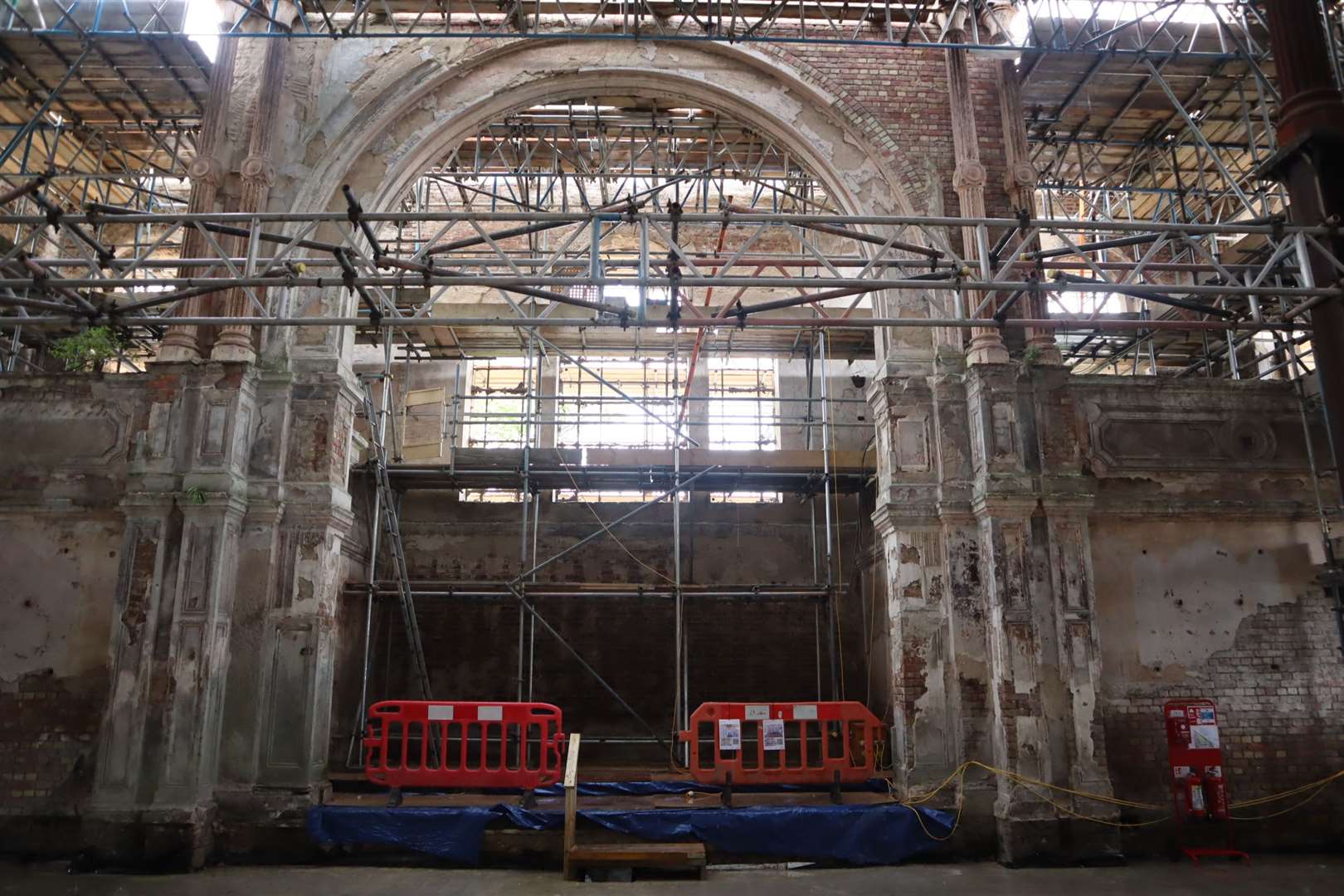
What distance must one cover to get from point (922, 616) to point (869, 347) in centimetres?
746

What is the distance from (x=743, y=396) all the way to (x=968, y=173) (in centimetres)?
748

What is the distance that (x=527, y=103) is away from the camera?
40.0 feet

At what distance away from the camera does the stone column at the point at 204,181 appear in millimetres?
10375

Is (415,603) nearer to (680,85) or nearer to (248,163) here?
(248,163)

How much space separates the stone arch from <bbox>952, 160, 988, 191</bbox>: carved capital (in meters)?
0.52

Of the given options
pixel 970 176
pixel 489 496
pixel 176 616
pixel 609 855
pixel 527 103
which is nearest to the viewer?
pixel 609 855

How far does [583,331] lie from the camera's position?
16516 millimetres

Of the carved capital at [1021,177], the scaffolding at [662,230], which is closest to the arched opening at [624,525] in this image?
the scaffolding at [662,230]

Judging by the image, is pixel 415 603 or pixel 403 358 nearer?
pixel 415 603

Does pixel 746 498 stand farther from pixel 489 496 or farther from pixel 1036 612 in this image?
pixel 1036 612

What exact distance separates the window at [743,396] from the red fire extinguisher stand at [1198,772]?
823 cm

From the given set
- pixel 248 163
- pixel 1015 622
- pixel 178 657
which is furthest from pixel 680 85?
pixel 178 657

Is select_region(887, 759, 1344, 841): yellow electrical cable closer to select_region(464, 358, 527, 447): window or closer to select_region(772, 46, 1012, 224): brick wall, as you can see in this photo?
select_region(772, 46, 1012, 224): brick wall

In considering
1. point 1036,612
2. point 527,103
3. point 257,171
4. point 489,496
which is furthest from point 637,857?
point 527,103
